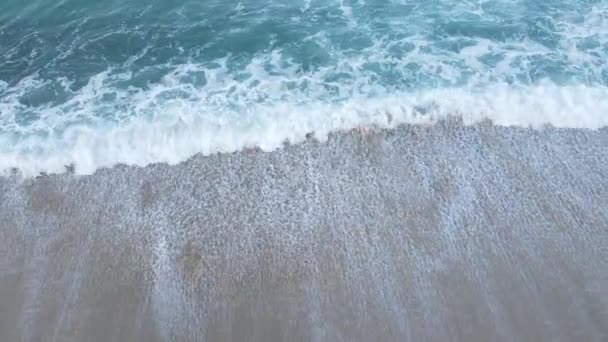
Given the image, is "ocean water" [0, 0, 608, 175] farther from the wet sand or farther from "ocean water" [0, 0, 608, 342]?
the wet sand

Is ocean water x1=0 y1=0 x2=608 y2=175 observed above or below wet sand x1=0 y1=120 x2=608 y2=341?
above

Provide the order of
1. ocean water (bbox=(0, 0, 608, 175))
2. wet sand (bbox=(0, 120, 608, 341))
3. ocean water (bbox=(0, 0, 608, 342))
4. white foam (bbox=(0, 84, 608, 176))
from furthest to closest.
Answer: ocean water (bbox=(0, 0, 608, 175))
white foam (bbox=(0, 84, 608, 176))
ocean water (bbox=(0, 0, 608, 342))
wet sand (bbox=(0, 120, 608, 341))

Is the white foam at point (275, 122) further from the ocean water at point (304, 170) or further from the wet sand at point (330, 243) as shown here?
the wet sand at point (330, 243)

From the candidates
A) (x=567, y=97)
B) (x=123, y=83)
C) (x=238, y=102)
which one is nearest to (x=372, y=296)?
(x=238, y=102)

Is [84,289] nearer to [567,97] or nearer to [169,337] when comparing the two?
[169,337]

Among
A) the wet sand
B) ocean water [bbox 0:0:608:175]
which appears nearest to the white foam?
ocean water [bbox 0:0:608:175]

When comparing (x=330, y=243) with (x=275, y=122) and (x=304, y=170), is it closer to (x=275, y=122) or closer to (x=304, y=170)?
(x=304, y=170)

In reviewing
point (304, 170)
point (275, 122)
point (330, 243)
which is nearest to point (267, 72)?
point (275, 122)

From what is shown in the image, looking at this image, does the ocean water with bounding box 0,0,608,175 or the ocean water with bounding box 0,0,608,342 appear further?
the ocean water with bounding box 0,0,608,175
